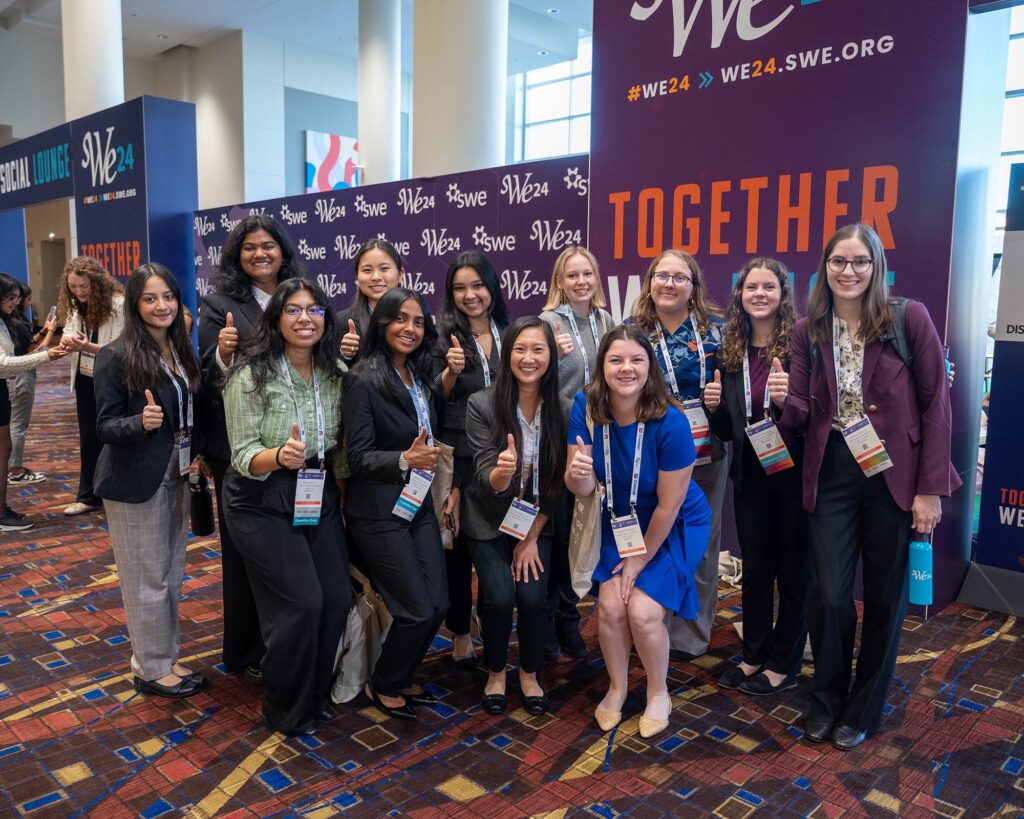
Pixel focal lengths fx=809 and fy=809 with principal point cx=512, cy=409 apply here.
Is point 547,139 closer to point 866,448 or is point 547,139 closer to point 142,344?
point 142,344

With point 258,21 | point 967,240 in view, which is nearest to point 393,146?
point 258,21

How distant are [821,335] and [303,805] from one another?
6.79 ft

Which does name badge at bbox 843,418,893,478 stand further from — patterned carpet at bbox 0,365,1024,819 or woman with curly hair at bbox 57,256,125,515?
woman with curly hair at bbox 57,256,125,515

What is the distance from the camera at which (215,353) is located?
2908 millimetres

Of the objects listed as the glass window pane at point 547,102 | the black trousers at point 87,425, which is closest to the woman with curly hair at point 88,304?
the black trousers at point 87,425

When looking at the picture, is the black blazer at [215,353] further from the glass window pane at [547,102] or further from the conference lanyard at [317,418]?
the glass window pane at [547,102]

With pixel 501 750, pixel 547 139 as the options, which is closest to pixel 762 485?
pixel 501 750

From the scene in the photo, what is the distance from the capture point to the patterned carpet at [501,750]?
2.26m

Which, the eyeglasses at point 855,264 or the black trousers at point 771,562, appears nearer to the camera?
the eyeglasses at point 855,264

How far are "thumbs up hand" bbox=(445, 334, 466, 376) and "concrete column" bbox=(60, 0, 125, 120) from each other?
8292 mm

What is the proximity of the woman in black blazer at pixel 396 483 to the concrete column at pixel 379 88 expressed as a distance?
1022 cm

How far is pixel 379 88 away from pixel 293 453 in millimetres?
11121

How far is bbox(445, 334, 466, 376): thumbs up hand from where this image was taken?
115 inches

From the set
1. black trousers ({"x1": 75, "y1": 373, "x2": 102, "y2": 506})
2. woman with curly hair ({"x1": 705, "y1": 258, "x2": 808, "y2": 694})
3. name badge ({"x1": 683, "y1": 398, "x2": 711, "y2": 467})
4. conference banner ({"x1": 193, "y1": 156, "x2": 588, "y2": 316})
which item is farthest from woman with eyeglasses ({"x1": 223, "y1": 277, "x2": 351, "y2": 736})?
black trousers ({"x1": 75, "y1": 373, "x2": 102, "y2": 506})
